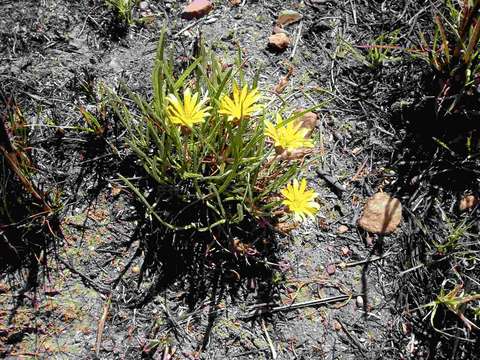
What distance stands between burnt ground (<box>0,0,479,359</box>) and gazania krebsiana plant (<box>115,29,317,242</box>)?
0.55 ft

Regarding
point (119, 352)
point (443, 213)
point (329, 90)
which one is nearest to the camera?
point (119, 352)

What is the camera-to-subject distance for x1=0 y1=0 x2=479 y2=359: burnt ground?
182 centimetres

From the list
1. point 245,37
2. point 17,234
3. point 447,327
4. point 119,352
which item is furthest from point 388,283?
point 17,234

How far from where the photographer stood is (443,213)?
2107 mm

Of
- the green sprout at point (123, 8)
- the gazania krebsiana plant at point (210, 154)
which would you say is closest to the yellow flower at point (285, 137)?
the gazania krebsiana plant at point (210, 154)

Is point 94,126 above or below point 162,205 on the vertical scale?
above

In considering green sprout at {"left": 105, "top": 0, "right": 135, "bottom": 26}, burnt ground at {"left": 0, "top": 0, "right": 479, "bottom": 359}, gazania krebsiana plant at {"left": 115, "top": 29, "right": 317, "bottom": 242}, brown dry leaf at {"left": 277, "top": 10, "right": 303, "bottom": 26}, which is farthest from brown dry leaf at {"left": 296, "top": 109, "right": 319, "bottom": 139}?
green sprout at {"left": 105, "top": 0, "right": 135, "bottom": 26}

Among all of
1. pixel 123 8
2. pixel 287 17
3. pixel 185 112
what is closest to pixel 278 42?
pixel 287 17

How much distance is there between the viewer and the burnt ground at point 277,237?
5.98ft

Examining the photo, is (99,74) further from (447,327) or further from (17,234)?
(447,327)

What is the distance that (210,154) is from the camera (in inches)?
75.2

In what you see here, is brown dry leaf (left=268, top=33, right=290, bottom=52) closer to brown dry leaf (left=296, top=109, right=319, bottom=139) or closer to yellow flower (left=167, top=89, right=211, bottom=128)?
brown dry leaf (left=296, top=109, right=319, bottom=139)

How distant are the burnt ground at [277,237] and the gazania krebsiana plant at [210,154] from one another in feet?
0.55

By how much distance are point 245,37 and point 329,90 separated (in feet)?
1.53
